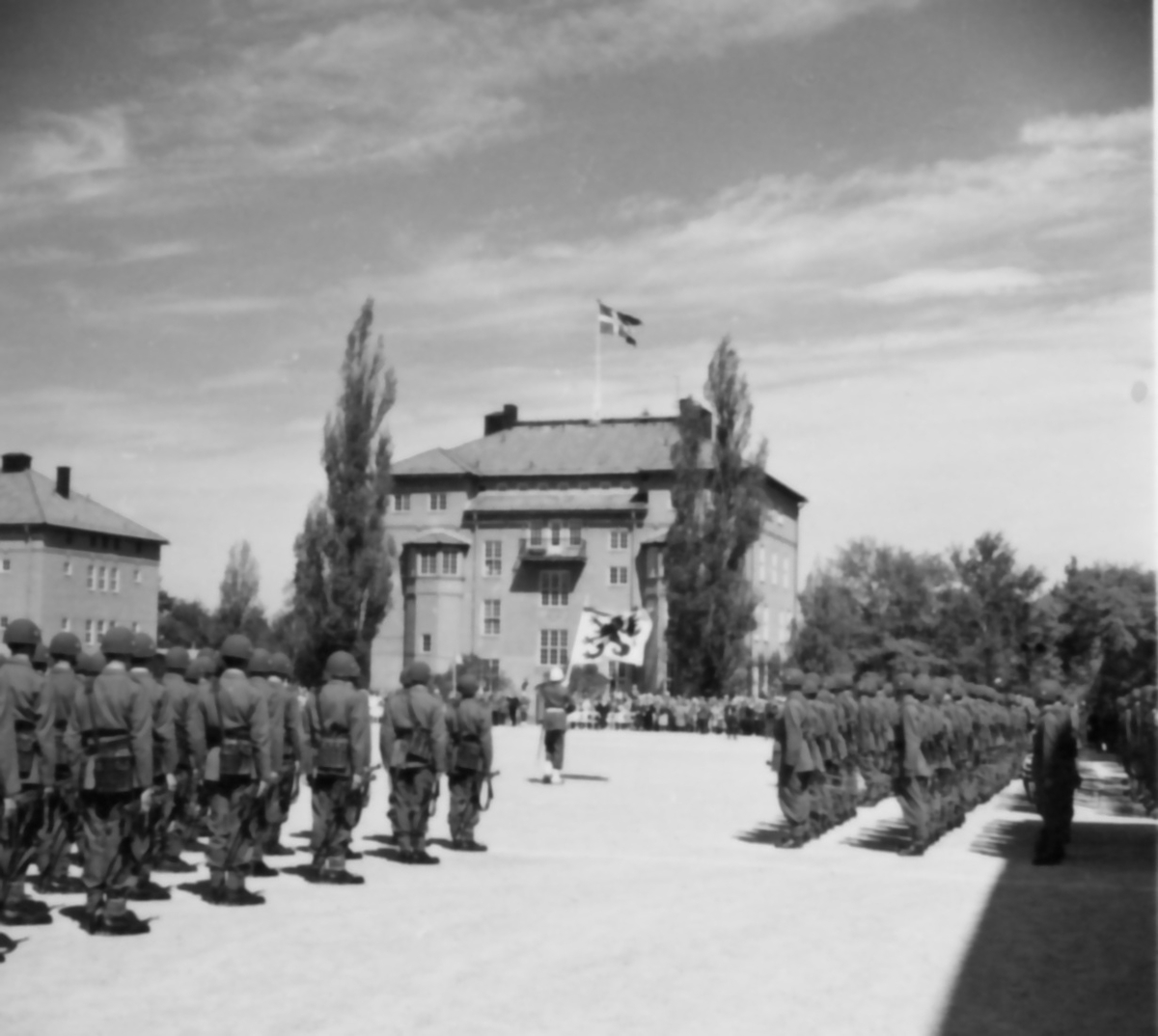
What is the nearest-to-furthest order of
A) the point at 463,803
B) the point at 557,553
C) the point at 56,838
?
1. the point at 56,838
2. the point at 463,803
3. the point at 557,553

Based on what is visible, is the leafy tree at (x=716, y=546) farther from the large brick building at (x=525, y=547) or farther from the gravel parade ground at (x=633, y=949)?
the gravel parade ground at (x=633, y=949)

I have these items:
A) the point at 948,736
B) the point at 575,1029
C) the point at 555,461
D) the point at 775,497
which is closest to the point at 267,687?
the point at 575,1029

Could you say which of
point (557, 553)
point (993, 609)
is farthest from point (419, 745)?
point (557, 553)

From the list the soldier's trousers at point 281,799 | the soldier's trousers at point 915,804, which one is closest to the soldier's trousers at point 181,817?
the soldier's trousers at point 281,799

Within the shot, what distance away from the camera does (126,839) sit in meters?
9.95

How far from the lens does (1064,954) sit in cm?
993

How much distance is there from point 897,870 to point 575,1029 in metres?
7.49

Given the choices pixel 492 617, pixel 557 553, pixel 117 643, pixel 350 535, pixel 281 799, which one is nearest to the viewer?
pixel 117 643

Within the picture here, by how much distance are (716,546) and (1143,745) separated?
37430mm

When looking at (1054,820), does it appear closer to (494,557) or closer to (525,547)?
(525,547)

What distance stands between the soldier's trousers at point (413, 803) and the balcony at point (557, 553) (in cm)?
5757

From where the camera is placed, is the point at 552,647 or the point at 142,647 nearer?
the point at 142,647

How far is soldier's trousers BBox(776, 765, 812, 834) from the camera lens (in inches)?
627

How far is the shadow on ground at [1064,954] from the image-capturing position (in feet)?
26.6
